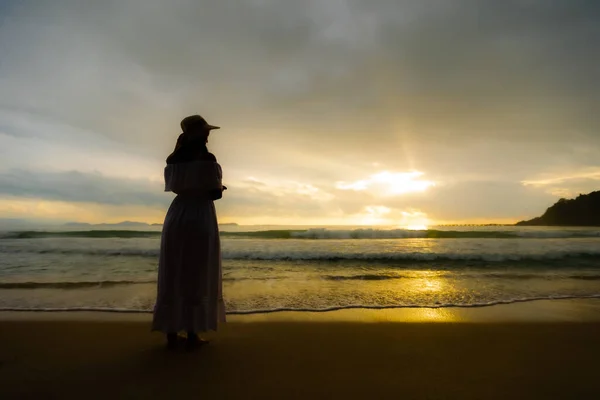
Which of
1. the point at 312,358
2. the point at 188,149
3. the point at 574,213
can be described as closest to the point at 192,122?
the point at 188,149

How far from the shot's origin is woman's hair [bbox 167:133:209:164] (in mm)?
3459

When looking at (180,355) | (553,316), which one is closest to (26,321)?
(180,355)

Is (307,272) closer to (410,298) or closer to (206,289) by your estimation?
(410,298)

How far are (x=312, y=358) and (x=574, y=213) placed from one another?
199 ft

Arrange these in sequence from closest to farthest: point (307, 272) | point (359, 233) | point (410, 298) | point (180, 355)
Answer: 1. point (180, 355)
2. point (410, 298)
3. point (307, 272)
4. point (359, 233)

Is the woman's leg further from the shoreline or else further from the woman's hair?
the woman's hair

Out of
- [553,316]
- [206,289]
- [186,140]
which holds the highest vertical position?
[186,140]

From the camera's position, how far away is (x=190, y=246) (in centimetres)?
336

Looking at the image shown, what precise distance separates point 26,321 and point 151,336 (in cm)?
186

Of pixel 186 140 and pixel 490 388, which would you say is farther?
pixel 186 140

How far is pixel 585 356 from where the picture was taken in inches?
133

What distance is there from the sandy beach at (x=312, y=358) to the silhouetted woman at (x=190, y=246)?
33cm

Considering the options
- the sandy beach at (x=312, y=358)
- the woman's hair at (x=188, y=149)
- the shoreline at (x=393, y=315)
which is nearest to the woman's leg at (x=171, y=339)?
the sandy beach at (x=312, y=358)

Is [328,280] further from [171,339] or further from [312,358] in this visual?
[171,339]
